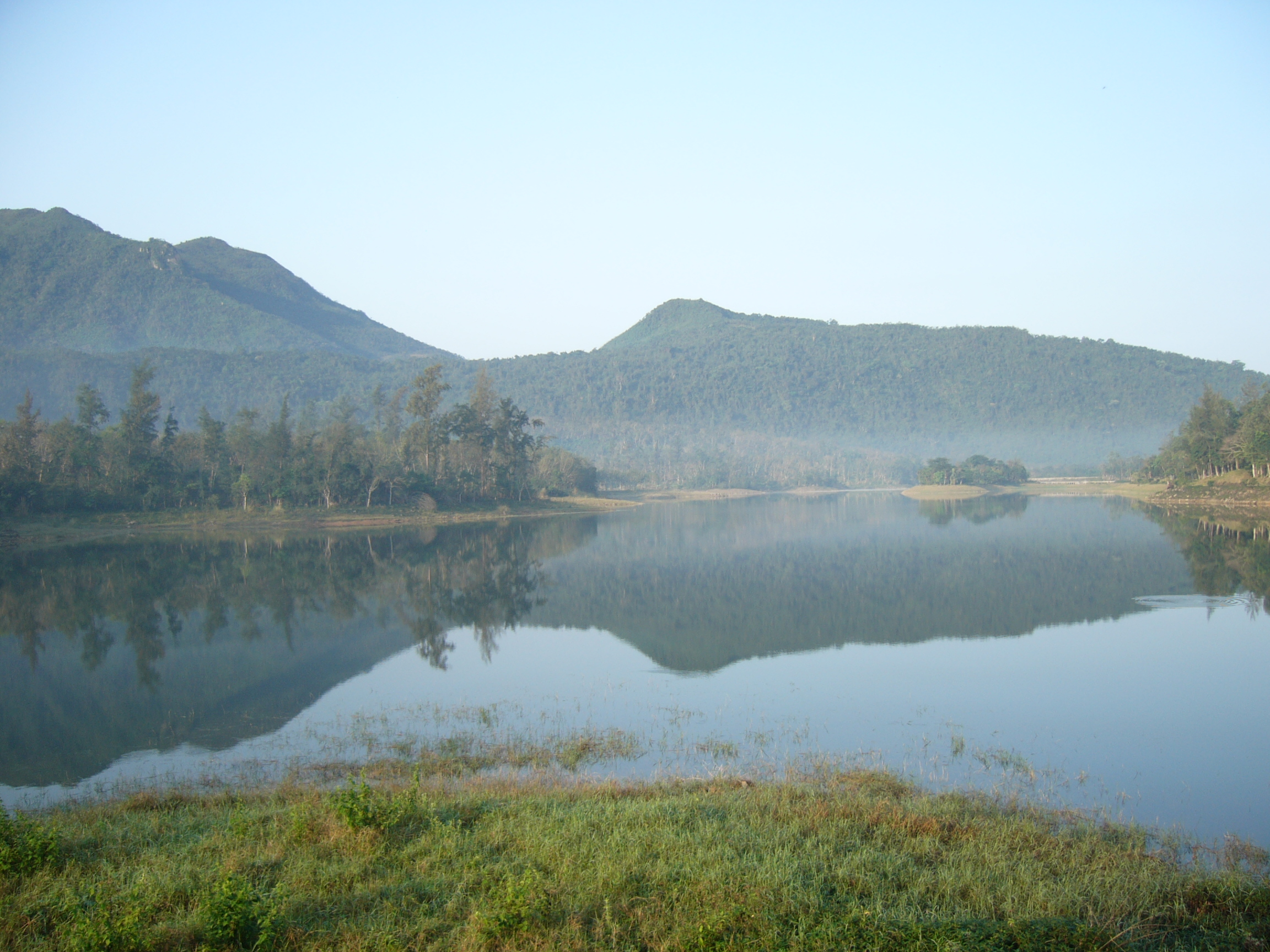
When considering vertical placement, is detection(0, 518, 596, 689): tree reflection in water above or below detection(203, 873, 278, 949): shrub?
below

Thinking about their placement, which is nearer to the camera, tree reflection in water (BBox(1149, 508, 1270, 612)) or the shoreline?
tree reflection in water (BBox(1149, 508, 1270, 612))

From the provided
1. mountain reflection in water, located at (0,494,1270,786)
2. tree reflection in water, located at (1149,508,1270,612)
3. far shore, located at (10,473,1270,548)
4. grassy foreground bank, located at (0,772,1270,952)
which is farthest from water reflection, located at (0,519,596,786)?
tree reflection in water, located at (1149,508,1270,612)

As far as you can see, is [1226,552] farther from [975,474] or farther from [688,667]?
[975,474]

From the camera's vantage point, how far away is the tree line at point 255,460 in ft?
185

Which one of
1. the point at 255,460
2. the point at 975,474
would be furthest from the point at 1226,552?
the point at 975,474

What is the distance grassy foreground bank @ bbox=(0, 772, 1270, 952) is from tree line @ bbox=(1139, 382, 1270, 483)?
68.7 meters

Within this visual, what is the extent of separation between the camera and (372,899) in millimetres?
6277

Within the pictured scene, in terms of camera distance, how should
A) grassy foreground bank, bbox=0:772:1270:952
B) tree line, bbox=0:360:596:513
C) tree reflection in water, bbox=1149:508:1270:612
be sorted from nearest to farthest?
1. grassy foreground bank, bbox=0:772:1270:952
2. tree reflection in water, bbox=1149:508:1270:612
3. tree line, bbox=0:360:596:513

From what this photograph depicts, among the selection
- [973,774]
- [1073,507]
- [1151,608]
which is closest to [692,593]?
[1151,608]

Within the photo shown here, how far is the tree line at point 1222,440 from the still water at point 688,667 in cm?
3095

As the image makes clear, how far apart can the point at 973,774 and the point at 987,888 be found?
472 cm

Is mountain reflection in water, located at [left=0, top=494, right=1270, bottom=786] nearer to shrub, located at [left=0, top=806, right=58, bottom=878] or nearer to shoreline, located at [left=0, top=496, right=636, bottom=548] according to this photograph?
shrub, located at [left=0, top=806, right=58, bottom=878]

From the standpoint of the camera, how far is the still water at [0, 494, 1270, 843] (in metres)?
11.7

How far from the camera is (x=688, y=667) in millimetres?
18062
